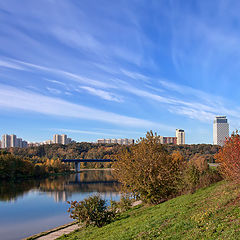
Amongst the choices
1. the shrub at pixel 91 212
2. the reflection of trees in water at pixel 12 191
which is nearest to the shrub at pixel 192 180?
the shrub at pixel 91 212

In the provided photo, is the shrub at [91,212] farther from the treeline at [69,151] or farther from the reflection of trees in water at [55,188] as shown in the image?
the treeline at [69,151]

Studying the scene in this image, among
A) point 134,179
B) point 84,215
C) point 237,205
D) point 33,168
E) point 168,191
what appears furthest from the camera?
point 33,168

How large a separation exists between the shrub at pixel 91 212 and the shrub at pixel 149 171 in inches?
171

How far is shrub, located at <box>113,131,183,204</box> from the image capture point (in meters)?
18.7

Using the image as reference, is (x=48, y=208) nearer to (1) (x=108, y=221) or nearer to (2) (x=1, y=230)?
(2) (x=1, y=230)

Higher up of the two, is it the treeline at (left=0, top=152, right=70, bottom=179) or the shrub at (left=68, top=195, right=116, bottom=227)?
the shrub at (left=68, top=195, right=116, bottom=227)

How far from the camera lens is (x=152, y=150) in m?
19.5

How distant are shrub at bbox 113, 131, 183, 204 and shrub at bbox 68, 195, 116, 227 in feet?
14.2

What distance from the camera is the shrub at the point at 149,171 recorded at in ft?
61.4

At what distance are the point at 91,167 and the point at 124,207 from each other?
4862 inches

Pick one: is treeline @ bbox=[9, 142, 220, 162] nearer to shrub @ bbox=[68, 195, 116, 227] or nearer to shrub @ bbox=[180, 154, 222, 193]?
shrub @ bbox=[180, 154, 222, 193]

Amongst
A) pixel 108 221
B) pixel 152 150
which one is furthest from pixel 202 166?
pixel 108 221

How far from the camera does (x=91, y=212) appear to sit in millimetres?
14586

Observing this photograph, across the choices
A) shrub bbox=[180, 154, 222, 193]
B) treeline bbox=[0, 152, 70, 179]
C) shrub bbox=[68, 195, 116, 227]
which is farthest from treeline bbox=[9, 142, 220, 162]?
shrub bbox=[68, 195, 116, 227]
